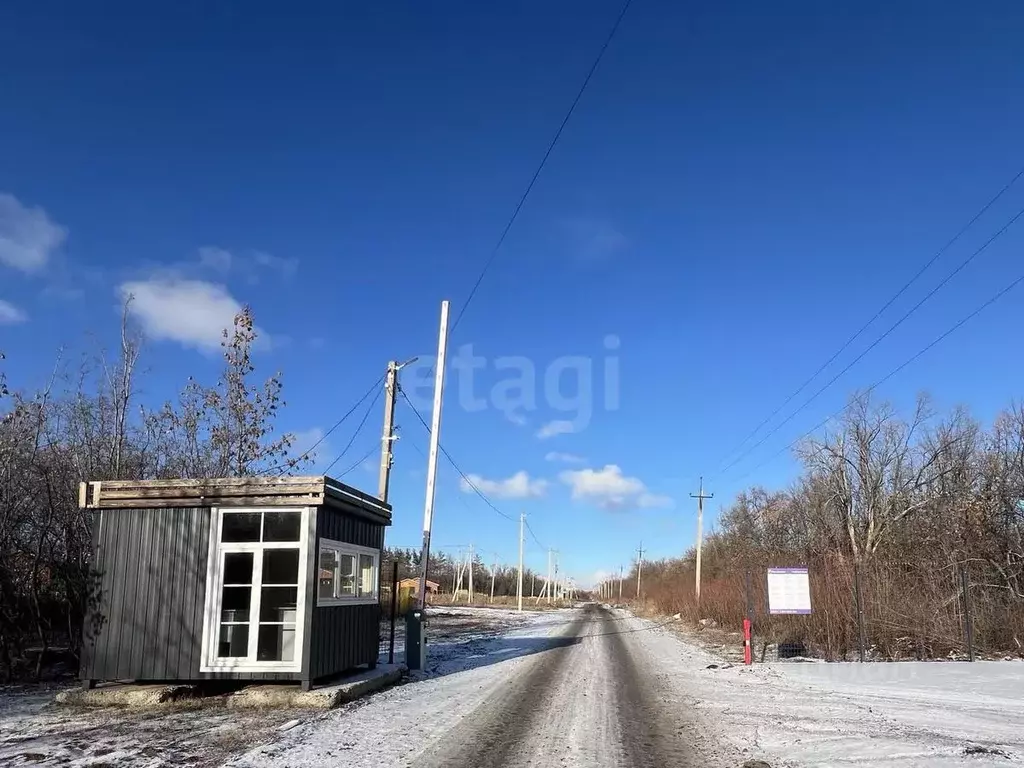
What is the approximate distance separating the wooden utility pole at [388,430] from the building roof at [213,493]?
16.0 ft

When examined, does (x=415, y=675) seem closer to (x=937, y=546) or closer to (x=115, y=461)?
(x=115, y=461)

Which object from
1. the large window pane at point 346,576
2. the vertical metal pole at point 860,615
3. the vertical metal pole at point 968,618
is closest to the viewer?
the large window pane at point 346,576

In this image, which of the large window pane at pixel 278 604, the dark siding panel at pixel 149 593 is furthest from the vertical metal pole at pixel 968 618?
the dark siding panel at pixel 149 593

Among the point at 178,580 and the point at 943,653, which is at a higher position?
the point at 178,580

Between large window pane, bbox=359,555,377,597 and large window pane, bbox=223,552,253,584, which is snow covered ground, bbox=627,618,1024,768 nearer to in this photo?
large window pane, bbox=359,555,377,597

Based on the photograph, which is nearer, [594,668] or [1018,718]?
[1018,718]

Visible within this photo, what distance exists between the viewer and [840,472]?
5300cm

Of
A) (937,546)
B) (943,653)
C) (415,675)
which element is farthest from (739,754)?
(937,546)

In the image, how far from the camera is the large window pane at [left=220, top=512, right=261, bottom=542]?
43.0 feet

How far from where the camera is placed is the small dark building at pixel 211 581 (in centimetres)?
1257

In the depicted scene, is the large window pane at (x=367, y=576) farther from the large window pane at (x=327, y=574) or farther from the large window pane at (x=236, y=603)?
the large window pane at (x=236, y=603)

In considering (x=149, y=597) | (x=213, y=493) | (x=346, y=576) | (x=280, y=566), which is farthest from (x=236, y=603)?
(x=346, y=576)

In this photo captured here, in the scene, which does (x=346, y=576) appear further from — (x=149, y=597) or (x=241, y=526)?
(x=149, y=597)

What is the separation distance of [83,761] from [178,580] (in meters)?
4.84
